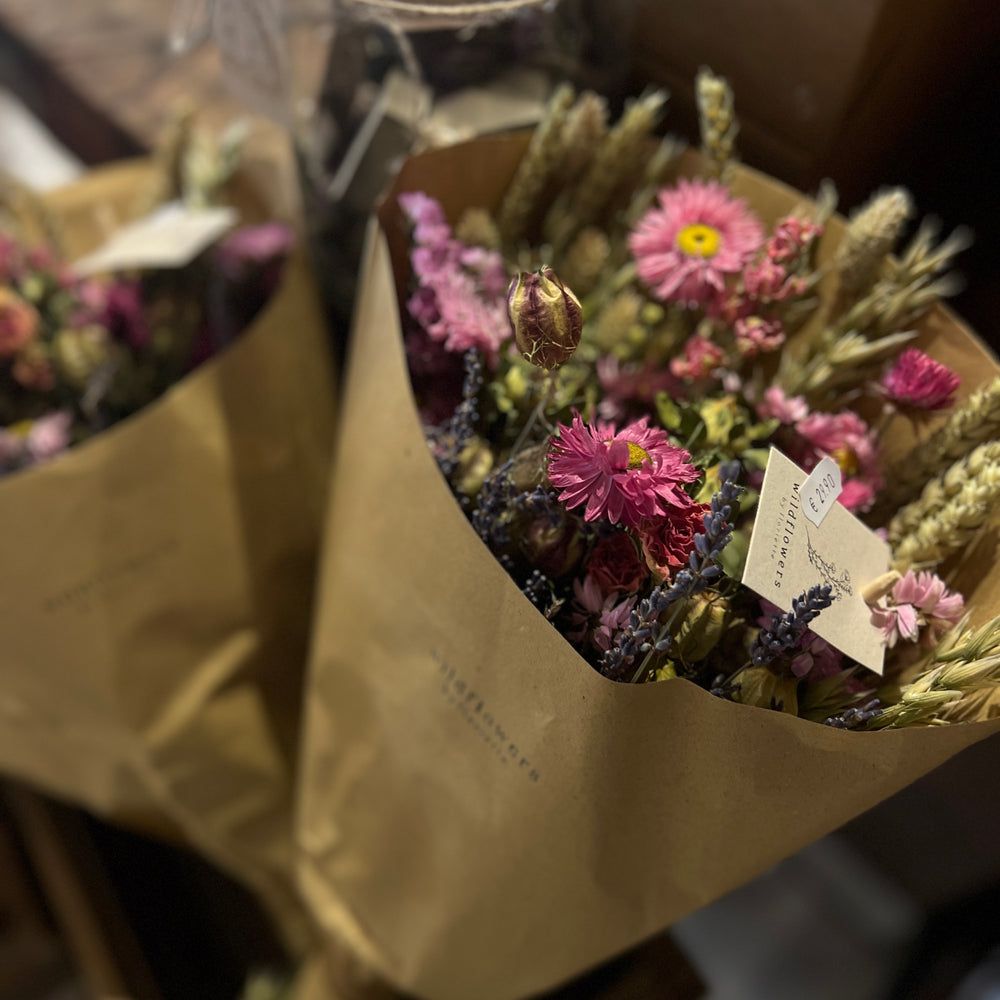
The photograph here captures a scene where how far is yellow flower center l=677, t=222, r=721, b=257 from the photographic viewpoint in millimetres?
620

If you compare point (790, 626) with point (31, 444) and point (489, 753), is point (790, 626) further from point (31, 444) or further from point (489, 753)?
point (31, 444)

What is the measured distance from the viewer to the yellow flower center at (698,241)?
2.03 ft

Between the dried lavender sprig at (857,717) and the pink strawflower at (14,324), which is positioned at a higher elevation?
the dried lavender sprig at (857,717)

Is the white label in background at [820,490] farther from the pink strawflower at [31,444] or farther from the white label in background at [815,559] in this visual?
the pink strawflower at [31,444]

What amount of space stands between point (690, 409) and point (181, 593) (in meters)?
0.52

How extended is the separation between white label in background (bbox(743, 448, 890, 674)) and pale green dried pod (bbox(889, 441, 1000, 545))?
5 centimetres

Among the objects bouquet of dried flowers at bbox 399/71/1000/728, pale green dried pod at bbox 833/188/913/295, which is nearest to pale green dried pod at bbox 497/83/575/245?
bouquet of dried flowers at bbox 399/71/1000/728

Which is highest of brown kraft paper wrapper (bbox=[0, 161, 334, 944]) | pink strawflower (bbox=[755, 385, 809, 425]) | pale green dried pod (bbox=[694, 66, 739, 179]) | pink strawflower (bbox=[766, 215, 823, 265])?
pale green dried pod (bbox=[694, 66, 739, 179])

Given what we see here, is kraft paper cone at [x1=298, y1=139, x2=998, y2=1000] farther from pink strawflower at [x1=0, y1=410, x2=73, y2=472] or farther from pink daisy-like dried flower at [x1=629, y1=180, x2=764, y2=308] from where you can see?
pink strawflower at [x1=0, y1=410, x2=73, y2=472]

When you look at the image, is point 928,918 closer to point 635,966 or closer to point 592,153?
point 635,966

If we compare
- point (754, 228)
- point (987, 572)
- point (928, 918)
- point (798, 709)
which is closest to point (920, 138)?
point (754, 228)

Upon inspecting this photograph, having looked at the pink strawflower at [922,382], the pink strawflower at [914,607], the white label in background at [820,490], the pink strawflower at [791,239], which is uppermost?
the pink strawflower at [791,239]

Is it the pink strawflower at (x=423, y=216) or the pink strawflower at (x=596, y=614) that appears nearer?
the pink strawflower at (x=596, y=614)

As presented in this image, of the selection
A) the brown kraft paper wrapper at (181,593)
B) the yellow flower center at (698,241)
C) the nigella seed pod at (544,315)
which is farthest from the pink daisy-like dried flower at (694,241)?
the brown kraft paper wrapper at (181,593)
